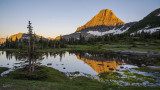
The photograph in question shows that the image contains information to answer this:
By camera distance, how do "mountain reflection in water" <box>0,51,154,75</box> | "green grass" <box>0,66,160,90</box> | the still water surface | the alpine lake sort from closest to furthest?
"green grass" <box>0,66,160,90</box> → the alpine lake → "mountain reflection in water" <box>0,51,154,75</box> → the still water surface

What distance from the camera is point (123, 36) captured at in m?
199

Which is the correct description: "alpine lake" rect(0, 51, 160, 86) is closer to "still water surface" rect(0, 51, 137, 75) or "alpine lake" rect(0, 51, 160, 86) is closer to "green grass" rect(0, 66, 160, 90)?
"still water surface" rect(0, 51, 137, 75)

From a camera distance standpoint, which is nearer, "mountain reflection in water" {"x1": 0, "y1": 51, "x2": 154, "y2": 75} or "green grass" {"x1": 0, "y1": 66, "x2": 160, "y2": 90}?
"green grass" {"x1": 0, "y1": 66, "x2": 160, "y2": 90}

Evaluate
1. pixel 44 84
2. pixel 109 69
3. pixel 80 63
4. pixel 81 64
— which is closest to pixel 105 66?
pixel 109 69

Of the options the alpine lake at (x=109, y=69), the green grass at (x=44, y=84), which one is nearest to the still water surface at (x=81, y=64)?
the alpine lake at (x=109, y=69)

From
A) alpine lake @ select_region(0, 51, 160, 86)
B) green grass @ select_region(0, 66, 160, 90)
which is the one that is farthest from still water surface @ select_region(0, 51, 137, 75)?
green grass @ select_region(0, 66, 160, 90)

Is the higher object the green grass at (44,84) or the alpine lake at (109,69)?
the green grass at (44,84)

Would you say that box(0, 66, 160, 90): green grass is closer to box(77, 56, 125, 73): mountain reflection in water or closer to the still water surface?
the still water surface

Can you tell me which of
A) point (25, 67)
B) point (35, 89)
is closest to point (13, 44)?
point (25, 67)

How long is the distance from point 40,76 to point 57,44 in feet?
461

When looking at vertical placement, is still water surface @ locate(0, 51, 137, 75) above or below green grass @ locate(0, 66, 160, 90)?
below

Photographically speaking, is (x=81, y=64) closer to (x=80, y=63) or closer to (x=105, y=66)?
(x=80, y=63)

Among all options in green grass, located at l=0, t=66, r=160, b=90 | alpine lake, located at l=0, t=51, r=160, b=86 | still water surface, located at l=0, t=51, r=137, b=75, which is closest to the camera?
green grass, located at l=0, t=66, r=160, b=90

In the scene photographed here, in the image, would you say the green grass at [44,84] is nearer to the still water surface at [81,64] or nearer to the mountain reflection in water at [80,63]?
the mountain reflection in water at [80,63]
